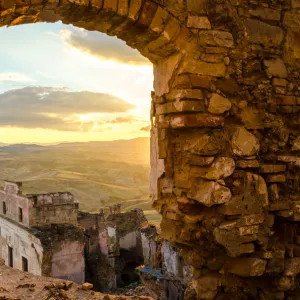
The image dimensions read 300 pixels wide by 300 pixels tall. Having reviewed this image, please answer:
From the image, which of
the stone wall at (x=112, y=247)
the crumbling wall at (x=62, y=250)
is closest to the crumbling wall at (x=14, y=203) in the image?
the crumbling wall at (x=62, y=250)

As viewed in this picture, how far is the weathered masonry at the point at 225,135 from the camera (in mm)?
3283

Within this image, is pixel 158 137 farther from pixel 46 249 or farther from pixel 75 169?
pixel 75 169

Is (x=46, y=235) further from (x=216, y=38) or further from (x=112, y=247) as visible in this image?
(x=216, y=38)

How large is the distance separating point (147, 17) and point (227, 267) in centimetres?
239

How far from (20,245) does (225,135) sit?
554 inches

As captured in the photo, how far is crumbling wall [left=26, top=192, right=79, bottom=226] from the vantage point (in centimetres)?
1468

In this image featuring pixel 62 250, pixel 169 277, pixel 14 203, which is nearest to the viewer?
pixel 169 277

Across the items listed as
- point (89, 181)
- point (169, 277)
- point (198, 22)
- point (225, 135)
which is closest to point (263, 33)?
point (198, 22)

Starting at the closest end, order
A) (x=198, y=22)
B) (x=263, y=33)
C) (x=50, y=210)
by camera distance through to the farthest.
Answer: (x=198, y=22), (x=263, y=33), (x=50, y=210)

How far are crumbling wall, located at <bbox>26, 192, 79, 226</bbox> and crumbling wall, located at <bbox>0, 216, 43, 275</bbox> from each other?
0.66m

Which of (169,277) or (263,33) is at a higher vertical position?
(263,33)

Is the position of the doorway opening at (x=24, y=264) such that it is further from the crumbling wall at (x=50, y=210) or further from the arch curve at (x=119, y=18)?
the arch curve at (x=119, y=18)

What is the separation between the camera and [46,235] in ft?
45.9

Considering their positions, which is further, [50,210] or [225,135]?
[50,210]
